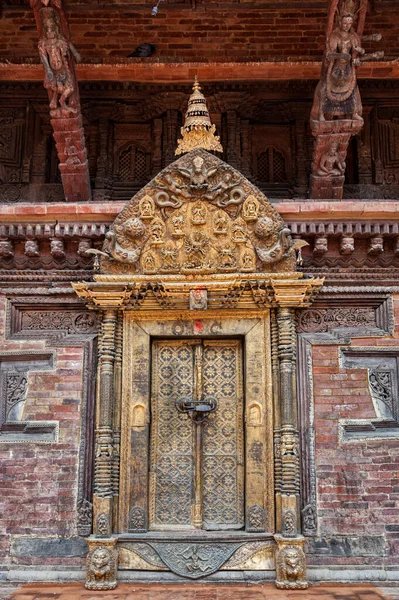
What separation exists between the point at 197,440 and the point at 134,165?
3363mm

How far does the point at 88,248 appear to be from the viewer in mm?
6160

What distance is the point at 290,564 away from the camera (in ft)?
17.8

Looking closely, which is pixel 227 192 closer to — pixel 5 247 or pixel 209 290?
pixel 209 290

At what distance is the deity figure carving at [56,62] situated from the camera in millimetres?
6148

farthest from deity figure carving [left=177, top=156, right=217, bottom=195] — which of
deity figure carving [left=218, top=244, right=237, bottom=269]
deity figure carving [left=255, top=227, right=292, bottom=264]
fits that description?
deity figure carving [left=255, top=227, right=292, bottom=264]

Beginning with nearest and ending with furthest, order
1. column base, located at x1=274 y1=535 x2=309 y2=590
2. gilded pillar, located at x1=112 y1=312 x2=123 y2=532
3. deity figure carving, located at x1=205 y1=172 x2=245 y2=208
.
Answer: column base, located at x1=274 y1=535 x2=309 y2=590
gilded pillar, located at x1=112 y1=312 x2=123 y2=532
deity figure carving, located at x1=205 y1=172 x2=245 y2=208

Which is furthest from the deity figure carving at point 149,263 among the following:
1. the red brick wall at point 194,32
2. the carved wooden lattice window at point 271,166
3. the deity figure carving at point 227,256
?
the red brick wall at point 194,32

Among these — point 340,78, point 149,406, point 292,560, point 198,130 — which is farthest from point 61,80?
point 292,560

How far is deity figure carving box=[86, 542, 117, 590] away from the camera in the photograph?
5.43 metres

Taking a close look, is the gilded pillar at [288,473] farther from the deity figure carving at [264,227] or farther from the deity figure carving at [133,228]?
the deity figure carving at [133,228]

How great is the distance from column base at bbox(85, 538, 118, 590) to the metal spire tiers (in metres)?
3.64

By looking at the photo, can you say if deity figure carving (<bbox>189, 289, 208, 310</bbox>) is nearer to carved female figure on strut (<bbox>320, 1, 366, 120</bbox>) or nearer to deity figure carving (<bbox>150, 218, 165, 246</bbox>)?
deity figure carving (<bbox>150, 218, 165, 246</bbox>)

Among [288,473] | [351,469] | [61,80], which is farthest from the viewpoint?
[61,80]

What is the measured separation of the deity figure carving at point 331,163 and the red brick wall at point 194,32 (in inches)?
78.7
